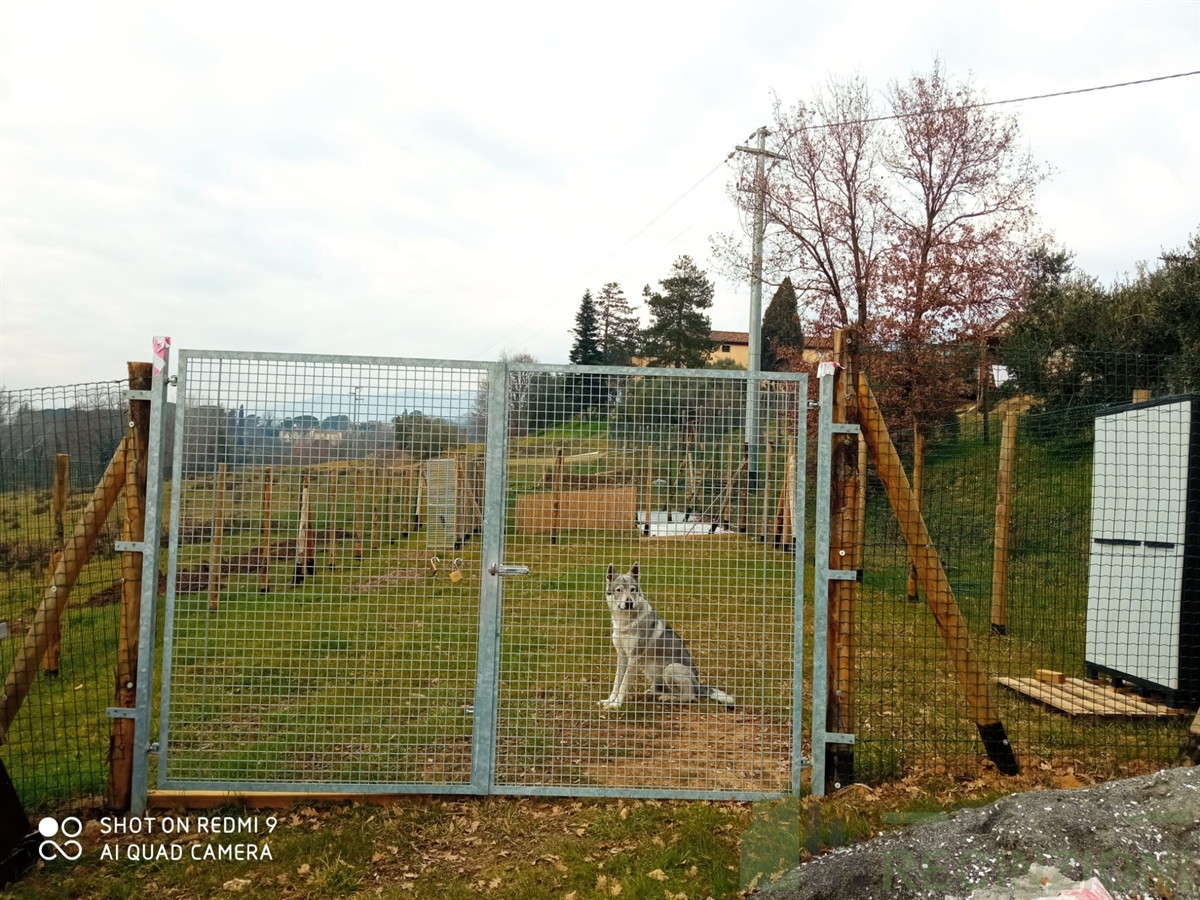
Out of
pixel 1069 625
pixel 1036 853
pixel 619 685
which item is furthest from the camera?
pixel 1069 625

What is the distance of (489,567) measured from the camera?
461 centimetres

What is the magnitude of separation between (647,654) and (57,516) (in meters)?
4.95

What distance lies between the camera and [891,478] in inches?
194

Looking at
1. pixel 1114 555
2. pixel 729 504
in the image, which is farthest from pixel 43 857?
pixel 1114 555

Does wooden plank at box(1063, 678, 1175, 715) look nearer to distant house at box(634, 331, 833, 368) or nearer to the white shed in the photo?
the white shed

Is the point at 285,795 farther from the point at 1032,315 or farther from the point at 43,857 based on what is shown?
the point at 1032,315

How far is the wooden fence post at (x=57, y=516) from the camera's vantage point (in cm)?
580

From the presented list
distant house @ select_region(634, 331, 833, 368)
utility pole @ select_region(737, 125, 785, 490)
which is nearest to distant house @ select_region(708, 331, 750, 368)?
distant house @ select_region(634, 331, 833, 368)

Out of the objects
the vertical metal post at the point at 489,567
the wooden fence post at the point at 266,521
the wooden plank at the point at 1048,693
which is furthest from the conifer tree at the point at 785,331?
the wooden fence post at the point at 266,521

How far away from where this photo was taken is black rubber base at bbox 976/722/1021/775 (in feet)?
16.5

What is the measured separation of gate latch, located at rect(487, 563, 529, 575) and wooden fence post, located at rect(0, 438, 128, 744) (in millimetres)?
2130

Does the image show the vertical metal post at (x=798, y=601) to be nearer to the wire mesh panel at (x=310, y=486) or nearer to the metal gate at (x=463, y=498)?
the metal gate at (x=463, y=498)

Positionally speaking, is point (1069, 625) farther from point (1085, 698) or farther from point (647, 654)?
point (647, 654)

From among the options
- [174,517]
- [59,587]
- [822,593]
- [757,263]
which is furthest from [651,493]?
[757,263]
